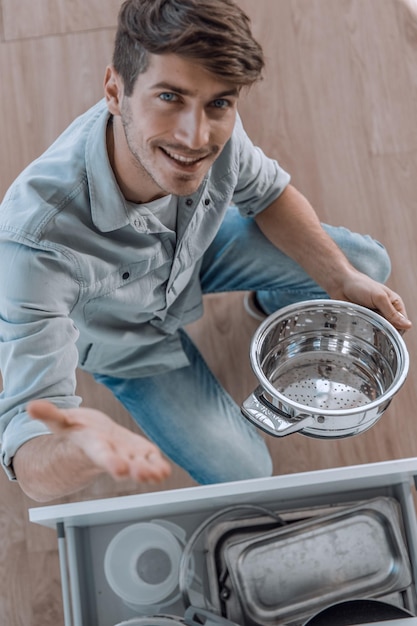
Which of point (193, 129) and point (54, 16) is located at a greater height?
point (54, 16)

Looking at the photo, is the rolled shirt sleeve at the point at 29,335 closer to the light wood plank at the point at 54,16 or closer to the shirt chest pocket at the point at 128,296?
the shirt chest pocket at the point at 128,296

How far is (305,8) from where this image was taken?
1.79 metres

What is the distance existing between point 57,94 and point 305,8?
0.57m

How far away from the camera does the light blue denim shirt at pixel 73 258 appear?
961 mm

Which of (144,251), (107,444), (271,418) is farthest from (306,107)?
(107,444)

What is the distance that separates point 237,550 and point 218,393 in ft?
1.19

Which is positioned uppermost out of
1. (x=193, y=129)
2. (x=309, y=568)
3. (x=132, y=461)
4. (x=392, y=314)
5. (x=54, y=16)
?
(x=54, y=16)

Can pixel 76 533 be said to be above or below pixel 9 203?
below

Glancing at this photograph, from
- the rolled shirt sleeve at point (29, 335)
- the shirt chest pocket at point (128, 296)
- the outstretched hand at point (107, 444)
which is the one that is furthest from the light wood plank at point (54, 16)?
the outstretched hand at point (107, 444)

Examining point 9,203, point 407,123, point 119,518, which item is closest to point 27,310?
point 9,203

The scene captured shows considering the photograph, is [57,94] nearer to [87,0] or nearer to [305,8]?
[87,0]

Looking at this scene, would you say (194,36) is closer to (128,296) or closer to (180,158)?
(180,158)

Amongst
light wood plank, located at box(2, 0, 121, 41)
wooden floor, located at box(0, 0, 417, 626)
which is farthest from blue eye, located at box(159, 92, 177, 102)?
light wood plank, located at box(2, 0, 121, 41)

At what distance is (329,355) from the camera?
114cm
